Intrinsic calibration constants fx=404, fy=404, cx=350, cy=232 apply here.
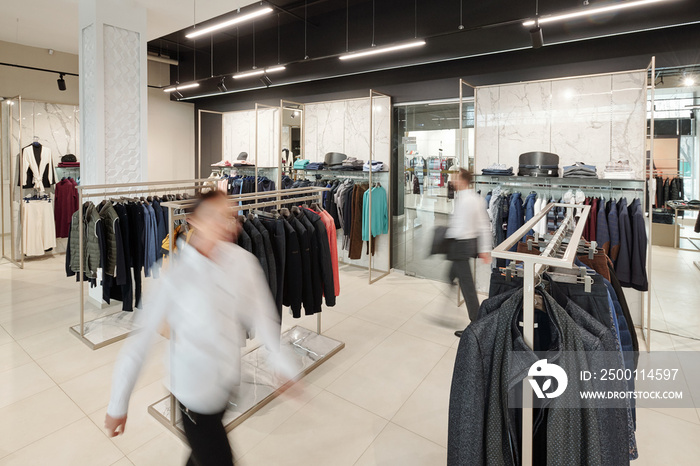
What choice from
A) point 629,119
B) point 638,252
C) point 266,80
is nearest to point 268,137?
point 266,80

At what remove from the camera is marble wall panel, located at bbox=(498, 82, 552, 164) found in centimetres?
516

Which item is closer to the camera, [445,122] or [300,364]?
[300,364]

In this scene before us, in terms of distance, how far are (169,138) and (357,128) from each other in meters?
5.56

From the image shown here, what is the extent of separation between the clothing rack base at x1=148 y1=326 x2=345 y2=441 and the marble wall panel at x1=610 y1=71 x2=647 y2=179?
3920mm

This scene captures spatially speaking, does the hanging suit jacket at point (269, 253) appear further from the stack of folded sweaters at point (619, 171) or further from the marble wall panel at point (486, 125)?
the stack of folded sweaters at point (619, 171)

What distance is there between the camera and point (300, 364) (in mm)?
3592

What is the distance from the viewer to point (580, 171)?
4645 millimetres

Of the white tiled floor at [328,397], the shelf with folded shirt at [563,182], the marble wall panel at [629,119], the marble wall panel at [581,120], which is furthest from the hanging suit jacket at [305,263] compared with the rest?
the marble wall panel at [629,119]

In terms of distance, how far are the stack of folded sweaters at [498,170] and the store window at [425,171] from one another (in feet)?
1.73

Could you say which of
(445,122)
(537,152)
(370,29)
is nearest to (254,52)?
(370,29)

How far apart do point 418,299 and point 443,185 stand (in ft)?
6.06

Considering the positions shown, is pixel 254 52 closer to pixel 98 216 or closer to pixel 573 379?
pixel 98 216

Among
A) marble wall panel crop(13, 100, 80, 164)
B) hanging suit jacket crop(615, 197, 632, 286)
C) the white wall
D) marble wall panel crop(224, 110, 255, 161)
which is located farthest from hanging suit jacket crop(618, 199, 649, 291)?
marble wall panel crop(13, 100, 80, 164)

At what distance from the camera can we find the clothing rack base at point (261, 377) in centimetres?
282
